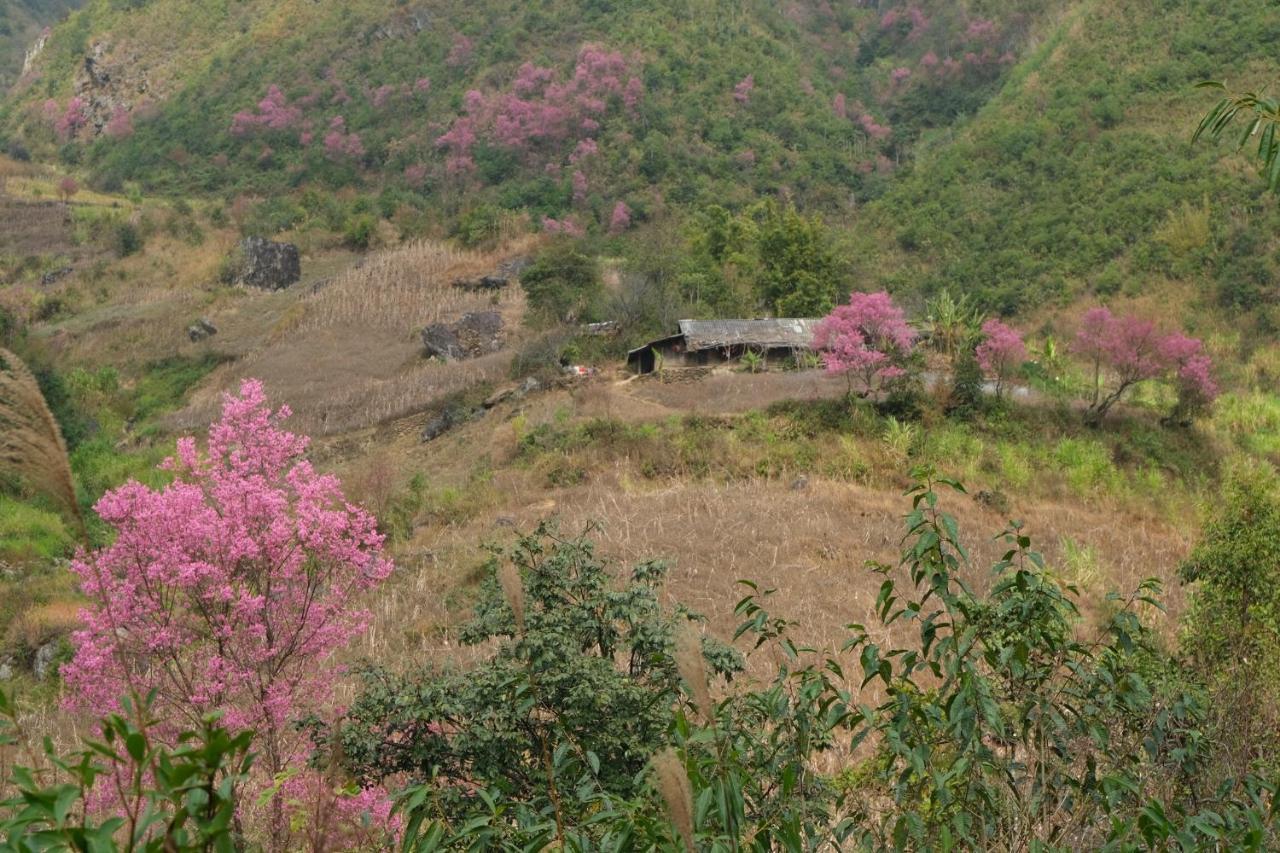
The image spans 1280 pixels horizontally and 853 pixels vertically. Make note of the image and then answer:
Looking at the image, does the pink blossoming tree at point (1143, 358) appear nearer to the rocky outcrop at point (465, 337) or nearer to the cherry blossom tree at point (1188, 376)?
the cherry blossom tree at point (1188, 376)

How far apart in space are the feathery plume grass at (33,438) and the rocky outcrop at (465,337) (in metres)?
25.0

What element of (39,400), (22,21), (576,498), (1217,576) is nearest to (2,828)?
(39,400)

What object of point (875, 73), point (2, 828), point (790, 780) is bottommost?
point (875, 73)

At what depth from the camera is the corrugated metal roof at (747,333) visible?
22627 millimetres

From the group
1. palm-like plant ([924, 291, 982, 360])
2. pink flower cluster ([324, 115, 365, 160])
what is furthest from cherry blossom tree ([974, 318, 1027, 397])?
pink flower cluster ([324, 115, 365, 160])

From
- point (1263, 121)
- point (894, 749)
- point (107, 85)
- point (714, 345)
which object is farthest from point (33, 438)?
point (107, 85)

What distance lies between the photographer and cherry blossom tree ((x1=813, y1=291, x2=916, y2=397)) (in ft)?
61.9

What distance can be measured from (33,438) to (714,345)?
2081 cm

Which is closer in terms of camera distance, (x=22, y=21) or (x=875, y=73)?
(x=875, y=73)

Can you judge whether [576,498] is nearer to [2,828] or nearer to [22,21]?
[2,828]

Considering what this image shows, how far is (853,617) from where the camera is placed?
11.4 m

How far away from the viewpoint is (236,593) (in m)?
4.98

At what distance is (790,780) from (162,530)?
319 cm

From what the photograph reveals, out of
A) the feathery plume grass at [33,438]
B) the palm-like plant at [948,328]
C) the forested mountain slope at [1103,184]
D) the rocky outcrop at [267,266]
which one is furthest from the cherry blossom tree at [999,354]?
the rocky outcrop at [267,266]
